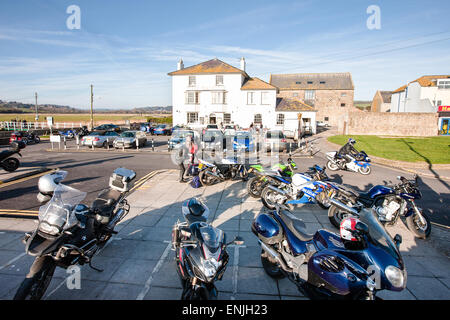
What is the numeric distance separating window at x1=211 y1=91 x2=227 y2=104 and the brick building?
72.4ft

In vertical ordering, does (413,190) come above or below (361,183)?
above

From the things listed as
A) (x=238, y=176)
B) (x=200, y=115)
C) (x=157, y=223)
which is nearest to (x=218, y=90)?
(x=200, y=115)

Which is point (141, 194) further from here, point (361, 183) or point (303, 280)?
point (361, 183)

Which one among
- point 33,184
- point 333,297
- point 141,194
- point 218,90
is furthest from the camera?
point 218,90

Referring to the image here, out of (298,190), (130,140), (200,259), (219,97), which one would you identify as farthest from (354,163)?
(219,97)

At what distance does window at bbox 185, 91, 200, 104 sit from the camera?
3762 centimetres

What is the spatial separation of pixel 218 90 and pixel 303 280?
1392 inches

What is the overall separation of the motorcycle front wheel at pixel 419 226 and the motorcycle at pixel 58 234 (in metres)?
6.81

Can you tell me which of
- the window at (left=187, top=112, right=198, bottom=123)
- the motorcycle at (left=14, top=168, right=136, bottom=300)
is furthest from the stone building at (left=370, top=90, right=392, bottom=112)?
the motorcycle at (left=14, top=168, right=136, bottom=300)

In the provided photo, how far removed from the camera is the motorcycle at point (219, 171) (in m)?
9.53

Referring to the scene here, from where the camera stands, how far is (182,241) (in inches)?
140

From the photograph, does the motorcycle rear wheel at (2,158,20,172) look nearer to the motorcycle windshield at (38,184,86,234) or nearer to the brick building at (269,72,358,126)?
the motorcycle windshield at (38,184,86,234)

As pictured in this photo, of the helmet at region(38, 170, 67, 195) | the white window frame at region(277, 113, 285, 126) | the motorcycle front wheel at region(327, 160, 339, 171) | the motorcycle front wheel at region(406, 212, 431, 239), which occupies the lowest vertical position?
the motorcycle front wheel at region(406, 212, 431, 239)

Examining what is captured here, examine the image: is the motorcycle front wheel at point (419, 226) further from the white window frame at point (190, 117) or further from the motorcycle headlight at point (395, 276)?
the white window frame at point (190, 117)
